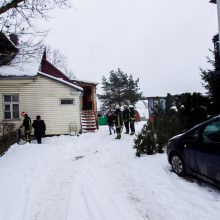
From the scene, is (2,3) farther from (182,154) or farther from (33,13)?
(182,154)

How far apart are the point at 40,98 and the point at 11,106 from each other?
189 centimetres

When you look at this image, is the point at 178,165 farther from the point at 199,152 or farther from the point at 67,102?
the point at 67,102

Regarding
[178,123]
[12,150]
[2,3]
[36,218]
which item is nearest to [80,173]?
[36,218]

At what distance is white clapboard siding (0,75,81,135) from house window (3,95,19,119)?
0.85 feet

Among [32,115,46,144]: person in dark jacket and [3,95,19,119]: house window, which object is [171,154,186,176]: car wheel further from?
[3,95,19,119]: house window

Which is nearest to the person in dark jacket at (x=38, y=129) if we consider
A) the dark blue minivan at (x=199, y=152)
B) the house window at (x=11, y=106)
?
the house window at (x=11, y=106)

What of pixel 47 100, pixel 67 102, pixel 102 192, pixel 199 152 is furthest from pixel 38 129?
pixel 199 152

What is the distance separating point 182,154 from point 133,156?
11.5 feet

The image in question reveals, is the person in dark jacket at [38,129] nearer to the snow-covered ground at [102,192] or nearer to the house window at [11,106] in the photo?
the house window at [11,106]

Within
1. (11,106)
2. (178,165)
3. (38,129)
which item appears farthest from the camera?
(11,106)

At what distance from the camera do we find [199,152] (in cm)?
676

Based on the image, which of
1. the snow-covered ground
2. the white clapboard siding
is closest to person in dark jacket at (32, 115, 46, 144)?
the white clapboard siding

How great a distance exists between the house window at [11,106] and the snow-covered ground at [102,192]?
10.0m

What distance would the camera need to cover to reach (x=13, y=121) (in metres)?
20.2
